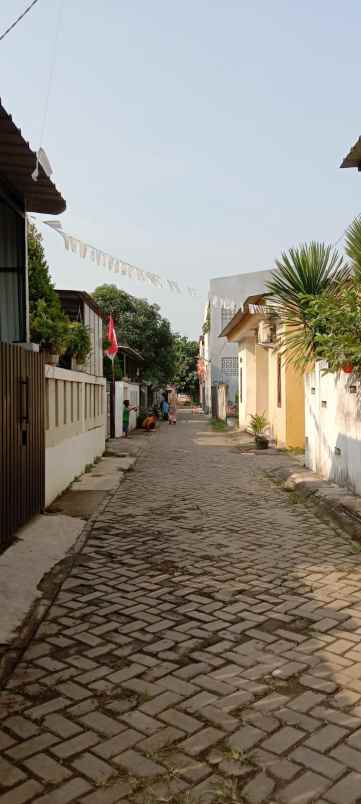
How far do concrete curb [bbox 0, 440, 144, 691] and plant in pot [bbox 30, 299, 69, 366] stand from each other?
2.59 m

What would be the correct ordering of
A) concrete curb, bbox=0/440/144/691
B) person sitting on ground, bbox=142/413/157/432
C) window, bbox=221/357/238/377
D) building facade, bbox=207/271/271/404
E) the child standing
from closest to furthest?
1. concrete curb, bbox=0/440/144/691
2. the child standing
3. person sitting on ground, bbox=142/413/157/432
4. building facade, bbox=207/271/271/404
5. window, bbox=221/357/238/377

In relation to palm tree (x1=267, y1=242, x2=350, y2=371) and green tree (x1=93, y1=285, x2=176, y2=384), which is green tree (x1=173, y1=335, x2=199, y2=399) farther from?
palm tree (x1=267, y1=242, x2=350, y2=371)

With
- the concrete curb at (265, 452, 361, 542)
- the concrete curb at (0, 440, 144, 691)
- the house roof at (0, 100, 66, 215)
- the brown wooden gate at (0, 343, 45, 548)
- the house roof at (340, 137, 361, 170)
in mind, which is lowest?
the concrete curb at (0, 440, 144, 691)

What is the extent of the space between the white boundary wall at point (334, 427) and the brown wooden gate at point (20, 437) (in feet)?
13.5

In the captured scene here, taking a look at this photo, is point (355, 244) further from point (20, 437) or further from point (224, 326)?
point (224, 326)

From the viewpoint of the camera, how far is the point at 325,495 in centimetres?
882

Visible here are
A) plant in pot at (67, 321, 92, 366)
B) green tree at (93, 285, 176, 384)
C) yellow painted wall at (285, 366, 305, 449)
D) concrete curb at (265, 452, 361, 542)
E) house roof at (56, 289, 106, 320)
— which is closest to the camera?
concrete curb at (265, 452, 361, 542)

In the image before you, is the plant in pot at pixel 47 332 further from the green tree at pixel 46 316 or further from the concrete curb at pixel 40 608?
the concrete curb at pixel 40 608

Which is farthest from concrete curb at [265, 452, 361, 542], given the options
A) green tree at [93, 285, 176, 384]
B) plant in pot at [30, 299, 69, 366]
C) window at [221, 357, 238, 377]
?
window at [221, 357, 238, 377]

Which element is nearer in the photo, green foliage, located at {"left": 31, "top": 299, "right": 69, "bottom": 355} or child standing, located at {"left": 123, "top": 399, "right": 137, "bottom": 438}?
green foliage, located at {"left": 31, "top": 299, "right": 69, "bottom": 355}

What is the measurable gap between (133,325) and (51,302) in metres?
24.6

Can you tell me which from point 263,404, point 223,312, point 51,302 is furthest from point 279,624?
point 223,312

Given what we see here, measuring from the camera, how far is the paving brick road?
103 inches

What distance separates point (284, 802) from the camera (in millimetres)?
2457
